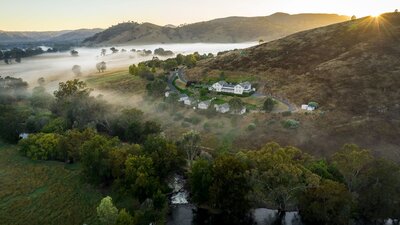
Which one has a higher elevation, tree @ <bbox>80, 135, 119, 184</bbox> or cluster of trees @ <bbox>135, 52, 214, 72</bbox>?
cluster of trees @ <bbox>135, 52, 214, 72</bbox>

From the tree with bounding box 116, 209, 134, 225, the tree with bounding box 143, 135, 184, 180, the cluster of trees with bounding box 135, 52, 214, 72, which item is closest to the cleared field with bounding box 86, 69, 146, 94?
the cluster of trees with bounding box 135, 52, 214, 72

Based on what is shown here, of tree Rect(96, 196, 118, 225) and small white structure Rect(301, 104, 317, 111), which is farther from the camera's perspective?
small white structure Rect(301, 104, 317, 111)

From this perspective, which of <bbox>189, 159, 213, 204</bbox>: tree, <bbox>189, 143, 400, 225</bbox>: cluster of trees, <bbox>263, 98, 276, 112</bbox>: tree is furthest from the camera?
<bbox>263, 98, 276, 112</bbox>: tree

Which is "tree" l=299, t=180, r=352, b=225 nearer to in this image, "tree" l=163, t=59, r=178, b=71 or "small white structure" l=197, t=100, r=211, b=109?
"small white structure" l=197, t=100, r=211, b=109

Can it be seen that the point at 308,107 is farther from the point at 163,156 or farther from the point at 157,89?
the point at 163,156

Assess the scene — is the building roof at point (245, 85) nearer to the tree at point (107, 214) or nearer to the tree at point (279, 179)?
the tree at point (279, 179)

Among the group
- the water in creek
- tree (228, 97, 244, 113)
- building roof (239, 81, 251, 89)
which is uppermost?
building roof (239, 81, 251, 89)

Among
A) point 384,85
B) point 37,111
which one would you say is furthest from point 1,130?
point 384,85
